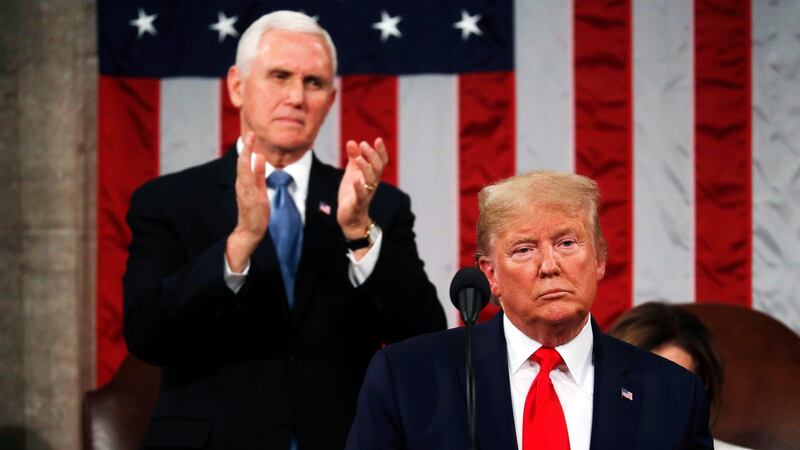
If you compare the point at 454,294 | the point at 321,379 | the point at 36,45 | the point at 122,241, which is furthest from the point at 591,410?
the point at 36,45

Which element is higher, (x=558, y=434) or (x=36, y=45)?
(x=36, y=45)

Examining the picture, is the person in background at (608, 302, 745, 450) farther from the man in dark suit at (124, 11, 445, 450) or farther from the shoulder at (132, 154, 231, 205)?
the shoulder at (132, 154, 231, 205)

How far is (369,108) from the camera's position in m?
4.21

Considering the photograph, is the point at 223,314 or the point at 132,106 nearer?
the point at 223,314

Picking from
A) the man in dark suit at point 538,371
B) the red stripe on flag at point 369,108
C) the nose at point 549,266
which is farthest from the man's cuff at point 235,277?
the red stripe on flag at point 369,108

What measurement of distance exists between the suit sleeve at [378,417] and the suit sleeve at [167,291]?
65cm

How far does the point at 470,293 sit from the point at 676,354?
1.55 metres

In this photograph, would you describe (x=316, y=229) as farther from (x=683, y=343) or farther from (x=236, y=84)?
(x=683, y=343)

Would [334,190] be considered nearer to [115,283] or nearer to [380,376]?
[380,376]

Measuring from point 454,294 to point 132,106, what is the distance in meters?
2.67

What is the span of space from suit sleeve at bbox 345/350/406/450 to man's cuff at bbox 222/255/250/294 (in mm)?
650

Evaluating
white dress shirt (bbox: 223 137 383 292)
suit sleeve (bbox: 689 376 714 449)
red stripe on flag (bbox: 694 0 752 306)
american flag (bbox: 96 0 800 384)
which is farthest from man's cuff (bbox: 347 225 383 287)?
red stripe on flag (bbox: 694 0 752 306)

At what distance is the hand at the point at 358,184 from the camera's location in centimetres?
254

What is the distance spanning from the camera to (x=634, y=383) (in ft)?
6.59
